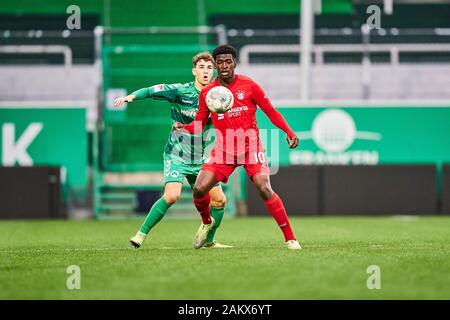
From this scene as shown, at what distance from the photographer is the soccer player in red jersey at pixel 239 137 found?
33.4 ft

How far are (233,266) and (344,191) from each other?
1155 centimetres

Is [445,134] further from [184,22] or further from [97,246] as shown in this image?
[97,246]

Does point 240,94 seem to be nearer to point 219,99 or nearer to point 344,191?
point 219,99

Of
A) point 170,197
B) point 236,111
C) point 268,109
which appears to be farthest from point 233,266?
point 170,197

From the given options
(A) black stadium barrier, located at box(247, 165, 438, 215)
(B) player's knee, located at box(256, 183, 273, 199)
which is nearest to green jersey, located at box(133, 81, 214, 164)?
(B) player's knee, located at box(256, 183, 273, 199)

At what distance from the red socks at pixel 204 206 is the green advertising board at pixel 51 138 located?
9859 mm

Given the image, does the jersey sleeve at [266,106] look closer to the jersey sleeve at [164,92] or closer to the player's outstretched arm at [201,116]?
the player's outstretched arm at [201,116]

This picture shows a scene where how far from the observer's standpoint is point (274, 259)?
919 cm

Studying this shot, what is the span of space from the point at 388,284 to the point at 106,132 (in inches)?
558

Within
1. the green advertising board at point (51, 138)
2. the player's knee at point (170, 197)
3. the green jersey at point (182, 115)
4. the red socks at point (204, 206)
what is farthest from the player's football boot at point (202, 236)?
the green advertising board at point (51, 138)

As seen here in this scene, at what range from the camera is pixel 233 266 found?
8.66 meters

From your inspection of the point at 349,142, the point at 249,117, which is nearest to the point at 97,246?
the point at 249,117

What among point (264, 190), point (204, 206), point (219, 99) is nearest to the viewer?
point (219, 99)

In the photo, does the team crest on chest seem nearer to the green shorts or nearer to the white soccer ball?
the white soccer ball
